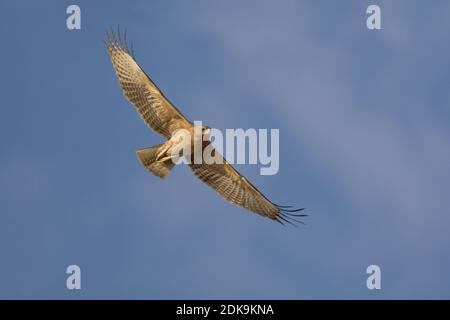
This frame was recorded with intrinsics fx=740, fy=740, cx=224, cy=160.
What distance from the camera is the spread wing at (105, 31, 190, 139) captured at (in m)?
14.8

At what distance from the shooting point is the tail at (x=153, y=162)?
564 inches

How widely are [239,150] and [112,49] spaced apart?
3449 mm

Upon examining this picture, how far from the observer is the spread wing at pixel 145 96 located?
1478 centimetres

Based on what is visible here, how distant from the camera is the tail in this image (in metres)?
14.3

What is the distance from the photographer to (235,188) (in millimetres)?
15711

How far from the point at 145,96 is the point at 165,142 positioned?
3.93 ft

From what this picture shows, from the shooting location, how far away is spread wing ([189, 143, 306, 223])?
15.5m

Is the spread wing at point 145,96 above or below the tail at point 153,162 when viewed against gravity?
above

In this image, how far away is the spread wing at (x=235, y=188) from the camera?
1550cm

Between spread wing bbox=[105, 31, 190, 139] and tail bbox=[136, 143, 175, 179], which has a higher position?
spread wing bbox=[105, 31, 190, 139]

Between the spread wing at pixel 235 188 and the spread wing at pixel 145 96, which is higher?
the spread wing at pixel 145 96

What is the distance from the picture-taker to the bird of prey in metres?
14.4

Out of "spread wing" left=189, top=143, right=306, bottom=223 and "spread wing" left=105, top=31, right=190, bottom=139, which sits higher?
"spread wing" left=105, top=31, right=190, bottom=139

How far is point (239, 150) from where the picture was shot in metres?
15.0
